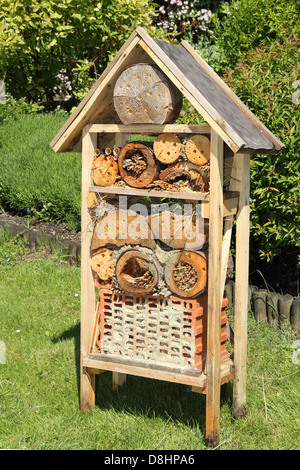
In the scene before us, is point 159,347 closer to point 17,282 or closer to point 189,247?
point 189,247

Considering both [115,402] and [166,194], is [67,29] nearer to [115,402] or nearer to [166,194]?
[166,194]

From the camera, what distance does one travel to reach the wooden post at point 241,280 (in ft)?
12.2

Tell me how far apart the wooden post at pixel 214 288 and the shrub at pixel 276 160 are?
64.6 inches

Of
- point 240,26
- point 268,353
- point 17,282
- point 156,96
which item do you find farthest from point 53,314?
point 240,26

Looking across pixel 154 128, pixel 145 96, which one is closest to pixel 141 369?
pixel 154 128

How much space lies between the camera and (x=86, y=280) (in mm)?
3879

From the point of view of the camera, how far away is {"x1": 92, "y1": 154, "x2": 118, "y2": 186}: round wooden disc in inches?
147

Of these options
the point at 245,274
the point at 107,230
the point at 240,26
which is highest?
the point at 240,26

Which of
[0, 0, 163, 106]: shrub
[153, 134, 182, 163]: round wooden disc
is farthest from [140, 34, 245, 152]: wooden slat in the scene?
[0, 0, 163, 106]: shrub

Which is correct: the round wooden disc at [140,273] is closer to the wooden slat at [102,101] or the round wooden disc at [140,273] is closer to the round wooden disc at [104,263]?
the round wooden disc at [104,263]

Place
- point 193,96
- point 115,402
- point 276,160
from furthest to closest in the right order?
point 276,160, point 115,402, point 193,96

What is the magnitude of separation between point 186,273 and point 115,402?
1.07 m

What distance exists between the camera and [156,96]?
3.44 metres

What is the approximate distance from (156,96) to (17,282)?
126 inches
